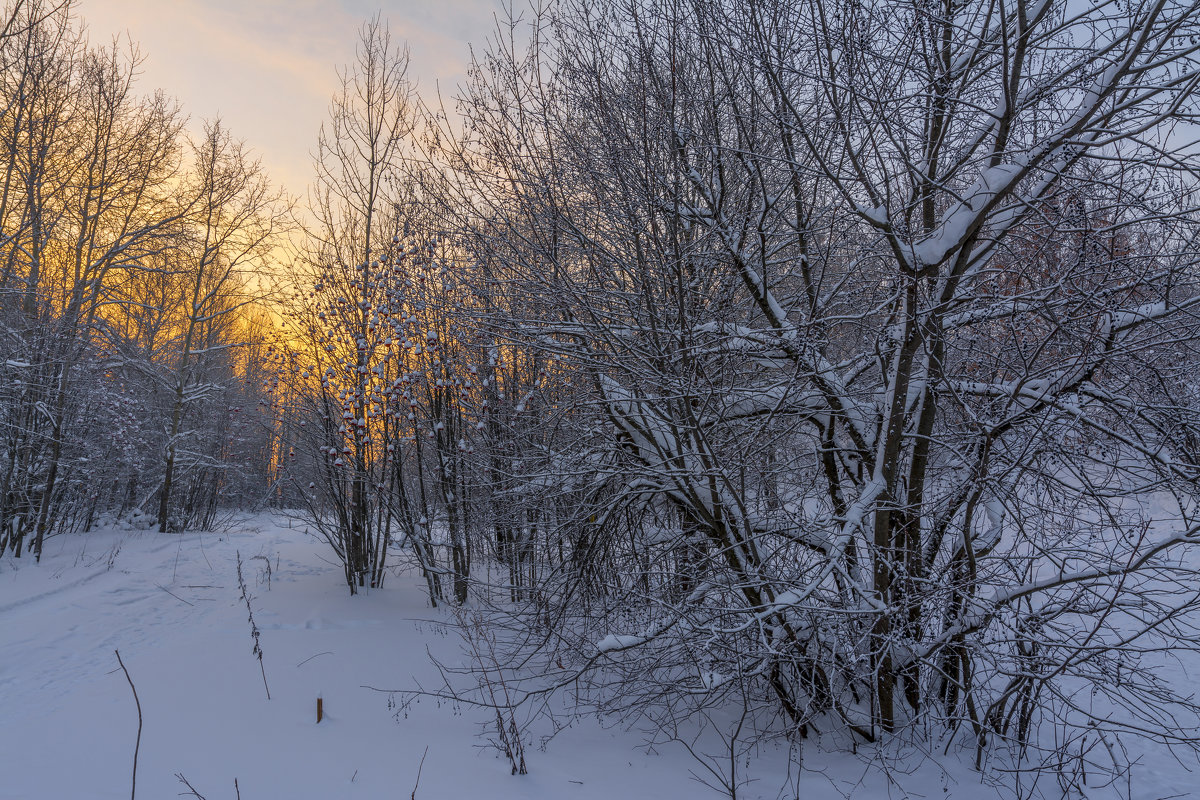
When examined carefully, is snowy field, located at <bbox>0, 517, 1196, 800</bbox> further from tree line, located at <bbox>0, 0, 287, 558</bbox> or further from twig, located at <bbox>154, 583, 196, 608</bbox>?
tree line, located at <bbox>0, 0, 287, 558</bbox>

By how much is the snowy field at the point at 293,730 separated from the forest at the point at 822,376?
11.3 inches

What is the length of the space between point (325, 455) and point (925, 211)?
6.49 metres

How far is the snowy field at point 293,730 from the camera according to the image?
3.46 meters

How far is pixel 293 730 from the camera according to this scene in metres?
4.09

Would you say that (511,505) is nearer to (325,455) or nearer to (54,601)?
(325,455)

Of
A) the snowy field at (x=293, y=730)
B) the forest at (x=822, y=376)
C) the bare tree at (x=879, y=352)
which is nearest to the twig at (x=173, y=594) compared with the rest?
the snowy field at (x=293, y=730)

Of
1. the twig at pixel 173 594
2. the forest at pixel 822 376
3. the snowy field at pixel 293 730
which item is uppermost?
the forest at pixel 822 376

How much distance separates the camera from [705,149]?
4.55 metres

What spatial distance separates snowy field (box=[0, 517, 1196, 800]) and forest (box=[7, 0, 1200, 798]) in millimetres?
286

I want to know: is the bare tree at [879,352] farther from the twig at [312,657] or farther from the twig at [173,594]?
the twig at [173,594]

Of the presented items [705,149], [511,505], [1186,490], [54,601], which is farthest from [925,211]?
[54,601]

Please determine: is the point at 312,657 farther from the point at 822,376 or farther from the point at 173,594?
the point at 822,376

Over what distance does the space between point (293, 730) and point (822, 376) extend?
4240 millimetres

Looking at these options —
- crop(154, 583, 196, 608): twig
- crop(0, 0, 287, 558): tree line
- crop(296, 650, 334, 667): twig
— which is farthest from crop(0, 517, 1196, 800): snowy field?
crop(0, 0, 287, 558): tree line
